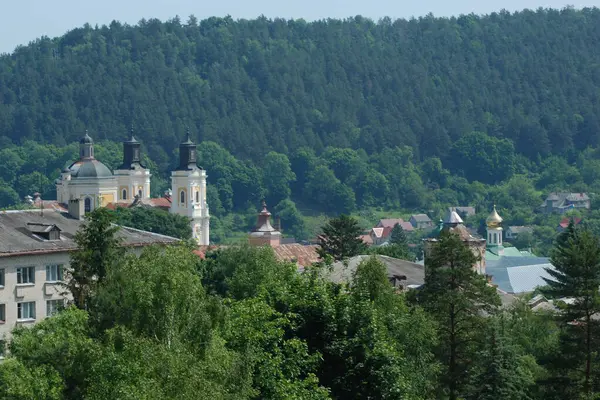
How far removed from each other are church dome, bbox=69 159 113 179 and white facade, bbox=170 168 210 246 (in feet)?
18.3

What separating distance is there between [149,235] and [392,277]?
9.13m

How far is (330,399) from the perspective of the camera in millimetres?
33344

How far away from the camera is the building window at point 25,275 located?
46625mm

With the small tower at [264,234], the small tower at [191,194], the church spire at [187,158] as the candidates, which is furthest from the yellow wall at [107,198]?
the small tower at [264,234]

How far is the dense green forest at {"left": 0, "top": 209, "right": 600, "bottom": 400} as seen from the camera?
31844mm

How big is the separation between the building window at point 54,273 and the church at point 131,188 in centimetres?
9487

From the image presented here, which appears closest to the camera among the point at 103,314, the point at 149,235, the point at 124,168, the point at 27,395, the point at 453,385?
the point at 27,395

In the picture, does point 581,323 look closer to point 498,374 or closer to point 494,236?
point 498,374

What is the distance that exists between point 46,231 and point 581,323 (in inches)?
548

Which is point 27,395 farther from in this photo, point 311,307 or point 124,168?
point 124,168

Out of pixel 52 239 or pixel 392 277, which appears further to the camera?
pixel 392 277

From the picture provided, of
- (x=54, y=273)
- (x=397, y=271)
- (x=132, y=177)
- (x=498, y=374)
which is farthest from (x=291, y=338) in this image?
(x=132, y=177)

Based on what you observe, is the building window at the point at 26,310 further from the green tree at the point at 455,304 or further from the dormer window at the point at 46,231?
the green tree at the point at 455,304

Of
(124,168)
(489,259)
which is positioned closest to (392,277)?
(489,259)
